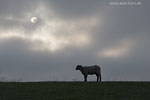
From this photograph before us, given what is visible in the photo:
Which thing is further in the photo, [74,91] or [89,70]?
[89,70]

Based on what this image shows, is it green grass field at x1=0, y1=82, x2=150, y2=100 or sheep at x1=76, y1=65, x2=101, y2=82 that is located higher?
sheep at x1=76, y1=65, x2=101, y2=82

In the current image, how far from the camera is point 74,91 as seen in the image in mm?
28594

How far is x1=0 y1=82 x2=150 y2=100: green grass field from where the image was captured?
26.4 m

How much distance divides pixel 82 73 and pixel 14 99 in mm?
16589

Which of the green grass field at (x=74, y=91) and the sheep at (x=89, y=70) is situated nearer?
the green grass field at (x=74, y=91)

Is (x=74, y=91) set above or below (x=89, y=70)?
below

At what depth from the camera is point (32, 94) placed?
27.5 m

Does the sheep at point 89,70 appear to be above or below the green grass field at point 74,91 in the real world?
above

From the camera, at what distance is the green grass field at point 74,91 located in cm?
2638

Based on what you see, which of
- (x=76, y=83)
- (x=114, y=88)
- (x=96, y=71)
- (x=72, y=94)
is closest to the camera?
(x=72, y=94)

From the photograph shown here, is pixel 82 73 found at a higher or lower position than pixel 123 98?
higher

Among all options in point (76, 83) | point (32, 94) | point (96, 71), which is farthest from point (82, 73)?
point (32, 94)

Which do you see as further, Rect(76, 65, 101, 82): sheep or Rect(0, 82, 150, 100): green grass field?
Rect(76, 65, 101, 82): sheep

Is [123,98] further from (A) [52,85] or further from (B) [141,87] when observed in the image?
(A) [52,85]
